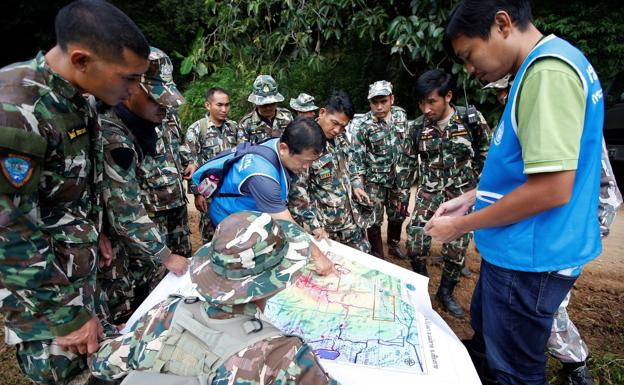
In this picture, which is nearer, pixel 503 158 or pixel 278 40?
pixel 503 158

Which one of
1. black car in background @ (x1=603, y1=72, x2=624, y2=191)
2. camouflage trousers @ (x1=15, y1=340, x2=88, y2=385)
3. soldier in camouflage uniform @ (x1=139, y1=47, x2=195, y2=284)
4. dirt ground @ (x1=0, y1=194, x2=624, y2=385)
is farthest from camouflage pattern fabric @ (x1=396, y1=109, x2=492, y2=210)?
black car in background @ (x1=603, y1=72, x2=624, y2=191)

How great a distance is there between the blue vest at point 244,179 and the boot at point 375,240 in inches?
74.0

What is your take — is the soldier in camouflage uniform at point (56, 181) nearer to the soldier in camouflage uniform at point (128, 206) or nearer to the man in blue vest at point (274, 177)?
the soldier in camouflage uniform at point (128, 206)

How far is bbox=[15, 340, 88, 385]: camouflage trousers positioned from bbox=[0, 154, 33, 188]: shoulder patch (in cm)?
56

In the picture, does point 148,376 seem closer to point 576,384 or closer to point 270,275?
point 270,275

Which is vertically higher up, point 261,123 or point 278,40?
point 278,40

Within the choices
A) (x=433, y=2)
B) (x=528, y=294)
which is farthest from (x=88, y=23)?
(x=433, y=2)

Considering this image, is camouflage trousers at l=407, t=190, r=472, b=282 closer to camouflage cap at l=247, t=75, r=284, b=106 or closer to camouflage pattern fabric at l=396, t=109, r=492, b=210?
camouflage pattern fabric at l=396, t=109, r=492, b=210

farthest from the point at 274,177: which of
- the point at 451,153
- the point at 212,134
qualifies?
the point at 212,134

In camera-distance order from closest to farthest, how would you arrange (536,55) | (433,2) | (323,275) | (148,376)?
(148,376)
(536,55)
(323,275)
(433,2)

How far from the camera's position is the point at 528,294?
1.35 meters

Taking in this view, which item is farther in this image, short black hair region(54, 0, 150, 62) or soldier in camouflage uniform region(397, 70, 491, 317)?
soldier in camouflage uniform region(397, 70, 491, 317)

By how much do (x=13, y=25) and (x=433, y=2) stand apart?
11102mm

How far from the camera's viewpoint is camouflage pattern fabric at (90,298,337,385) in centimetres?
100
